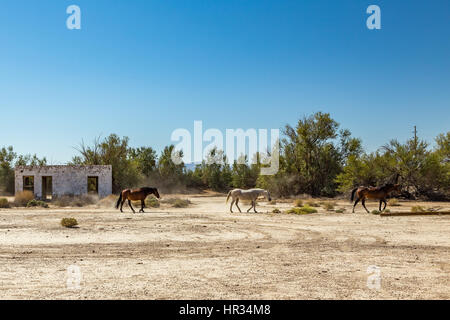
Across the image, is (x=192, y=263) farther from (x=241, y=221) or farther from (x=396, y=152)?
(x=396, y=152)

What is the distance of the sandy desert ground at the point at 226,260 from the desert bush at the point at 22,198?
573 inches

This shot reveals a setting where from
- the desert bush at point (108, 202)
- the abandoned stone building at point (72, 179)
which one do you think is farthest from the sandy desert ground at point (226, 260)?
the abandoned stone building at point (72, 179)

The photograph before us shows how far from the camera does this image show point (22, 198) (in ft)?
103

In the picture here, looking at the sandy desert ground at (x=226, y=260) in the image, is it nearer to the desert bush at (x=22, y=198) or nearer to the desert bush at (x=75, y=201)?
the desert bush at (x=75, y=201)

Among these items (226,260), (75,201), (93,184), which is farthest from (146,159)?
(226,260)

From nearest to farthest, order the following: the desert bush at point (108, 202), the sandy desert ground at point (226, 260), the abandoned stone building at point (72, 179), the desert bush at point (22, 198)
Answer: the sandy desert ground at point (226, 260) < the desert bush at point (108, 202) < the desert bush at point (22, 198) < the abandoned stone building at point (72, 179)

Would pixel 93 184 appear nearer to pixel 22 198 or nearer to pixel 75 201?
pixel 22 198

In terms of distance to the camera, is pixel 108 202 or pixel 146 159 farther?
pixel 146 159

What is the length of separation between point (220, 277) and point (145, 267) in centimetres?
184

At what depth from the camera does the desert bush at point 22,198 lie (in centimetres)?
3069

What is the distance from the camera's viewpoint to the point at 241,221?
61.7 ft

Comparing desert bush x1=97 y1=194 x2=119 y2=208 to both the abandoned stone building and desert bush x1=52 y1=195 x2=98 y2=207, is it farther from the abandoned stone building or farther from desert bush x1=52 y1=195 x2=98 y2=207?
the abandoned stone building

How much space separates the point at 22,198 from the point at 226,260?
2603 cm

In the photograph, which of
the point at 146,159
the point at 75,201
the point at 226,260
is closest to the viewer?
the point at 226,260
